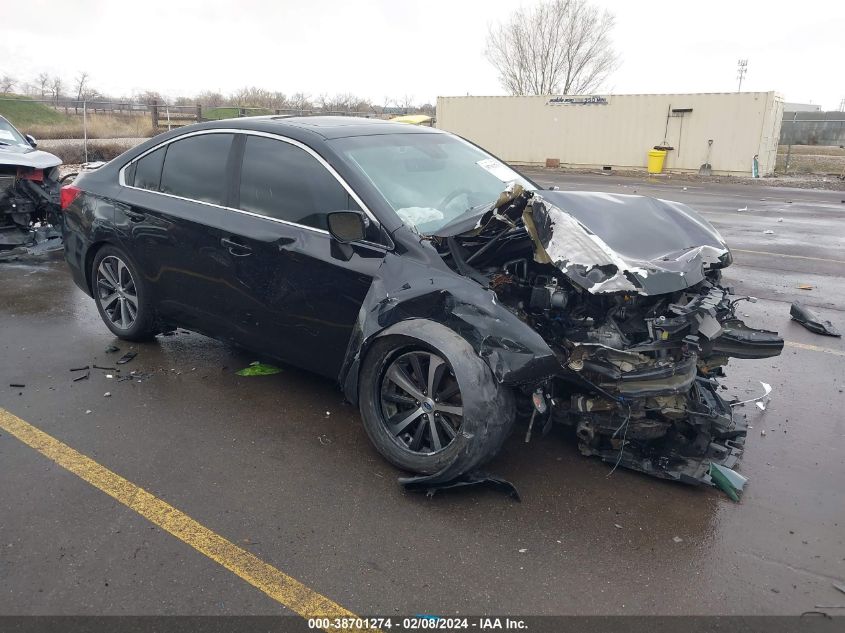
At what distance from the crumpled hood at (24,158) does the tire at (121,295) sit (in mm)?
4219

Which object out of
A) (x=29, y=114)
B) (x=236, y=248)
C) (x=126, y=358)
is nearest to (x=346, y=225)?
(x=236, y=248)

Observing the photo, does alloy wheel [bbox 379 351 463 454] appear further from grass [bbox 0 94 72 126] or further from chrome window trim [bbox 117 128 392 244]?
grass [bbox 0 94 72 126]

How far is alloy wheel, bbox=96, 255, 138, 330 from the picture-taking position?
208 inches

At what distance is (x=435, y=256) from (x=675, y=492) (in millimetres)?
1756

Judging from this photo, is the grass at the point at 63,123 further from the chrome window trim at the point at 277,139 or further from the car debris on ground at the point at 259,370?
the car debris on ground at the point at 259,370

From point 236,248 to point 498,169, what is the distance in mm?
1931

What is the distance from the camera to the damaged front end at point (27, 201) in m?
8.67

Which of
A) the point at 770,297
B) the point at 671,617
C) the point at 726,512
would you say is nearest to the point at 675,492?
the point at 726,512

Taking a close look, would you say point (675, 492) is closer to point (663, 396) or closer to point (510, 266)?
point (663, 396)

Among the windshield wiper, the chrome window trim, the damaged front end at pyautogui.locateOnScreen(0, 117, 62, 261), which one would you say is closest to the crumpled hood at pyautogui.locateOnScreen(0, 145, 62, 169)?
the damaged front end at pyautogui.locateOnScreen(0, 117, 62, 261)

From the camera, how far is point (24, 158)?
8789 mm

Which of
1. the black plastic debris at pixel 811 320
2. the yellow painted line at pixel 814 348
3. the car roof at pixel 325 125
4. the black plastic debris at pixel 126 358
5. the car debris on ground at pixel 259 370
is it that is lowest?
the black plastic debris at pixel 126 358

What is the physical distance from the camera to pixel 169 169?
194 inches

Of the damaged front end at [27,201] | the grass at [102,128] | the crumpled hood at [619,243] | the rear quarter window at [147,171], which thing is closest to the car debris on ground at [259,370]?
the rear quarter window at [147,171]
